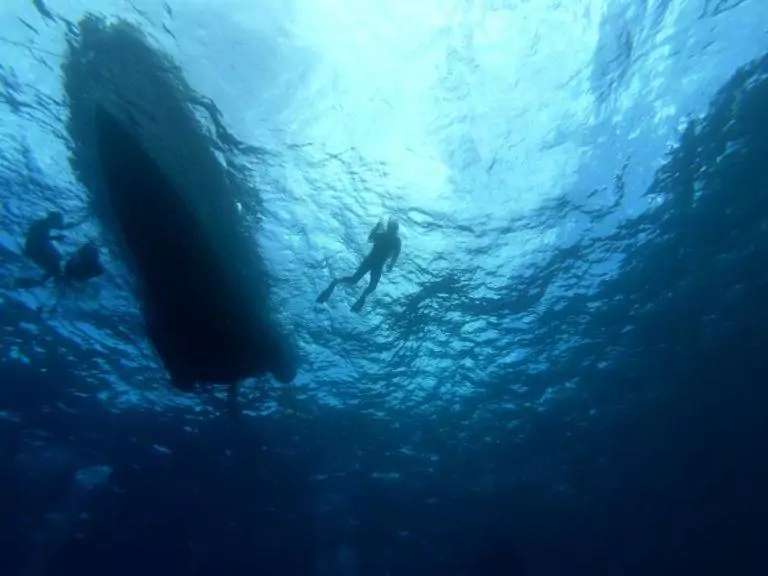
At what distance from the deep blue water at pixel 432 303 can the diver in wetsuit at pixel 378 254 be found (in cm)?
102

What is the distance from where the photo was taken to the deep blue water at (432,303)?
993 cm

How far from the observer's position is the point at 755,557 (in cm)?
2842

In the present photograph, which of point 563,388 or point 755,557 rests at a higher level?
point 563,388

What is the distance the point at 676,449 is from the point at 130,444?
23.9 meters

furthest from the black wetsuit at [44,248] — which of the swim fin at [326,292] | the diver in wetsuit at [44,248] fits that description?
the swim fin at [326,292]

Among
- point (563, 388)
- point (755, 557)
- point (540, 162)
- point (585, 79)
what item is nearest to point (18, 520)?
point (563, 388)

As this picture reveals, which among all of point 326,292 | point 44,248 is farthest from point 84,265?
point 326,292

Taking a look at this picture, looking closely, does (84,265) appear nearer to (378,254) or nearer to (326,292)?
(326,292)

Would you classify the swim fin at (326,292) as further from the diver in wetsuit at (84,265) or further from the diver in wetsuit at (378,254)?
the diver in wetsuit at (84,265)

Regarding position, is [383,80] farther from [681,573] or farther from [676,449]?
[681,573]

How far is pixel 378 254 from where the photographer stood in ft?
40.7

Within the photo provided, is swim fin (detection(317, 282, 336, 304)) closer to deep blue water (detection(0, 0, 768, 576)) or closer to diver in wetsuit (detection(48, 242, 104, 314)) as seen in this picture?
deep blue water (detection(0, 0, 768, 576))

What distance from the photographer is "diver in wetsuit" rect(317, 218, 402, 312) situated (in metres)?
11.8

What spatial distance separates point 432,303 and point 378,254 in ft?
12.1
